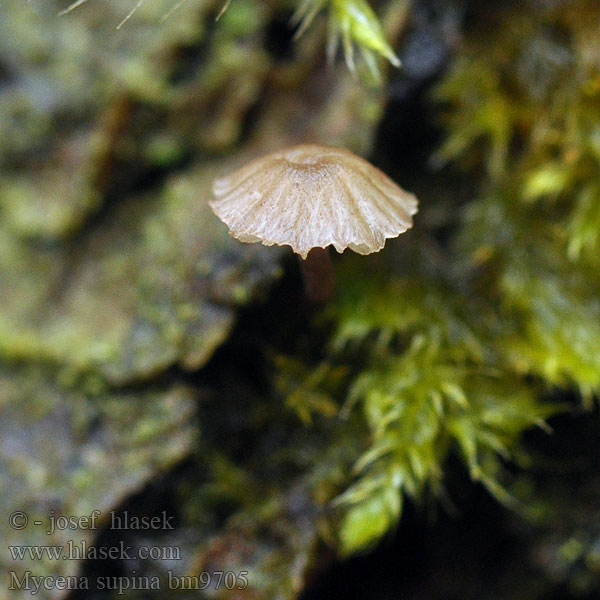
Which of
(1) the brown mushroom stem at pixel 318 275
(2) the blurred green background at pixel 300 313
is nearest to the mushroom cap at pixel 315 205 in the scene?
(1) the brown mushroom stem at pixel 318 275

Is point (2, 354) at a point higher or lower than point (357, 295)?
higher

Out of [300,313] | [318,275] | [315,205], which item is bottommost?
[300,313]

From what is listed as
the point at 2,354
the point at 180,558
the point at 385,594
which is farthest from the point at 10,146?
the point at 385,594

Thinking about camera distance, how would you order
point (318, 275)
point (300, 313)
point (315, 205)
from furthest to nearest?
1. point (300, 313)
2. point (318, 275)
3. point (315, 205)

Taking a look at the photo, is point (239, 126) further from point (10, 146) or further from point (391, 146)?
point (10, 146)

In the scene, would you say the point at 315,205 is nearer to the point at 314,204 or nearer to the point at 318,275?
the point at 314,204

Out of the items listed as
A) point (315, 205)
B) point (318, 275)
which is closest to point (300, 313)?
point (318, 275)

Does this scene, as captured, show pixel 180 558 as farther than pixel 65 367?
No
